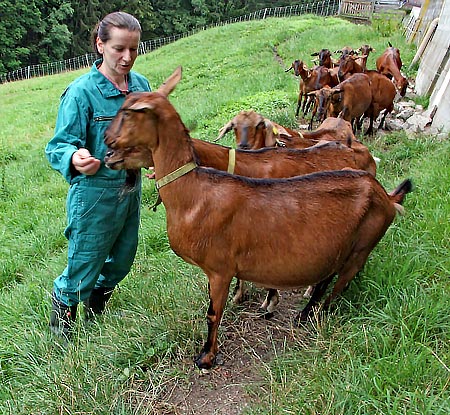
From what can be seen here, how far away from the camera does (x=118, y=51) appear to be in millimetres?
3043

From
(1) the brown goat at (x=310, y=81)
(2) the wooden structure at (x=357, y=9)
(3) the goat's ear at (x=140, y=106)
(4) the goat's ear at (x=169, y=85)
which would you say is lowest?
(2) the wooden structure at (x=357, y=9)

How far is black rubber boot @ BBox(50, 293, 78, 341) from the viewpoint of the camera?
3539 mm

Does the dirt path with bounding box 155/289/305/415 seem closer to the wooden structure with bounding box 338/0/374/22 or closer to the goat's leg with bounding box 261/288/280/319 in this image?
the goat's leg with bounding box 261/288/280/319

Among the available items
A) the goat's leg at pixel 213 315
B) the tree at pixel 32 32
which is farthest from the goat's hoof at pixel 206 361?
the tree at pixel 32 32

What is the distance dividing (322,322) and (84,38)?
44757mm

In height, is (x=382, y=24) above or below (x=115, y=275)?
below

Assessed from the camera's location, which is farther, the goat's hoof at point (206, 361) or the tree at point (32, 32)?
the tree at point (32, 32)

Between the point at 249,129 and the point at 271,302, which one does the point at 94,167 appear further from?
the point at 249,129

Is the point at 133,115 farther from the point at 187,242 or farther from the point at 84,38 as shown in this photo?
the point at 84,38

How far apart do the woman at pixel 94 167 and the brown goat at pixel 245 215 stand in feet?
1.27

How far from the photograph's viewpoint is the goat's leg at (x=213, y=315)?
2.89 m

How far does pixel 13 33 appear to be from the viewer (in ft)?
121

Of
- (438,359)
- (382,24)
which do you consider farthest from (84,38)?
(438,359)

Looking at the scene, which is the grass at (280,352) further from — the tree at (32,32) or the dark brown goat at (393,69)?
the tree at (32,32)
